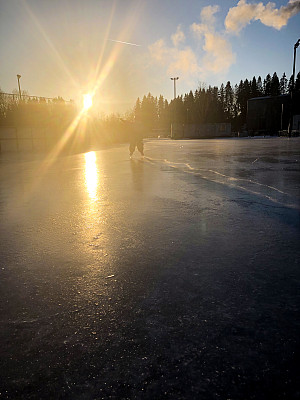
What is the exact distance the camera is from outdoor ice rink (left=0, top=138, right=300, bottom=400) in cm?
133

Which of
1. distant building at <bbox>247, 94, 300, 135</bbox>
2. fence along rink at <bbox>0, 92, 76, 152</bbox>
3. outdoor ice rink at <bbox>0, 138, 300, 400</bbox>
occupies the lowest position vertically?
outdoor ice rink at <bbox>0, 138, 300, 400</bbox>

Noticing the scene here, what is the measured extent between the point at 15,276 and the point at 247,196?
4297 mm

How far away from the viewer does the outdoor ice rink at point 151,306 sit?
1331 millimetres

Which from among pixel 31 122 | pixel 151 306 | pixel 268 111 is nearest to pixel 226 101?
pixel 268 111

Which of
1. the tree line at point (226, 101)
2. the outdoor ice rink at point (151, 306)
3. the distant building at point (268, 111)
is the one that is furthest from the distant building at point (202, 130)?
the outdoor ice rink at point (151, 306)

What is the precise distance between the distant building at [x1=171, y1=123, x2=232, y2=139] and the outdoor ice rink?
60192 millimetres

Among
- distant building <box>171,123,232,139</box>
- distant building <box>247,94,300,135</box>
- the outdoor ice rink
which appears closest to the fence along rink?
the outdoor ice rink

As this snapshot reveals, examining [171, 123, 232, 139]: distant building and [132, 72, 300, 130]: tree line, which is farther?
[132, 72, 300, 130]: tree line

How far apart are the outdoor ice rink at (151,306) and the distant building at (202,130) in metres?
60.2

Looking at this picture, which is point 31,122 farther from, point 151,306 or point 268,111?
point 268,111

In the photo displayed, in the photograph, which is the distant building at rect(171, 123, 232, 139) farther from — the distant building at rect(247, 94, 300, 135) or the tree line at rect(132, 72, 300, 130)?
the tree line at rect(132, 72, 300, 130)

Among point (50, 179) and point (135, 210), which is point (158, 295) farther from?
point (50, 179)

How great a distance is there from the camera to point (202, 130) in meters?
64.9

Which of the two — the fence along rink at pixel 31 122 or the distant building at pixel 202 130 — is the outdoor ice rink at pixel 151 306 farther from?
the distant building at pixel 202 130
